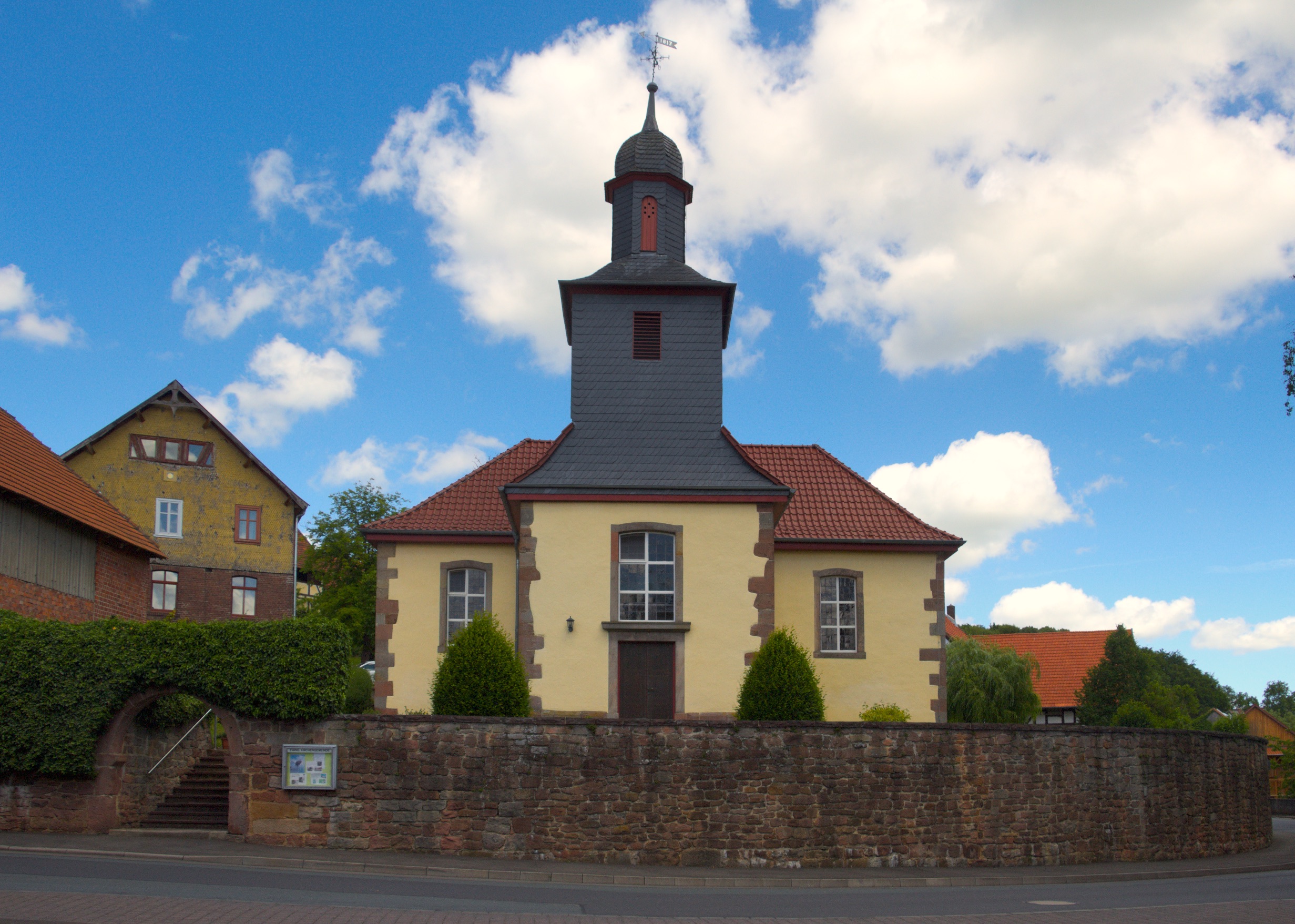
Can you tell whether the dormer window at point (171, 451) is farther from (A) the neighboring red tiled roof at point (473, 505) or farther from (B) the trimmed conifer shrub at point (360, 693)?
(A) the neighboring red tiled roof at point (473, 505)

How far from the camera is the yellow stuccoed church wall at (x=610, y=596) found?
2053 cm

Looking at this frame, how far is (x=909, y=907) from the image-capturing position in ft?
43.1

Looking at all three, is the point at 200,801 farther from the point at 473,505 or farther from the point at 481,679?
the point at 473,505

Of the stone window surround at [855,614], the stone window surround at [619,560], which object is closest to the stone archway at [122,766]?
the stone window surround at [619,560]

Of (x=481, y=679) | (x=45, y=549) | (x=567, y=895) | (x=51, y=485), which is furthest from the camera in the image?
(x=51, y=485)

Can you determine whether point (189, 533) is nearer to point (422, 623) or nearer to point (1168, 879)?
point (422, 623)

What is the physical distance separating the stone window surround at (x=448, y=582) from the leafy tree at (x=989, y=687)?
16950 millimetres

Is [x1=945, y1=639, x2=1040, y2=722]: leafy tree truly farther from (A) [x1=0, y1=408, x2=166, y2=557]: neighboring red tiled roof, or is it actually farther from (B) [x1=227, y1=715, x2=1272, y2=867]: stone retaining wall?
(A) [x1=0, y1=408, x2=166, y2=557]: neighboring red tiled roof

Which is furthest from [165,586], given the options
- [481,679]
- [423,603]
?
[481,679]

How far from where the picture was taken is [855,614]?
2402cm

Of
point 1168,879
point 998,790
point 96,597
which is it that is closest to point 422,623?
point 96,597

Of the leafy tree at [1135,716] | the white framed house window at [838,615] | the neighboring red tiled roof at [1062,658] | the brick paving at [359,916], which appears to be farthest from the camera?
the neighboring red tiled roof at [1062,658]

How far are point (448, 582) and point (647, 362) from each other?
637cm

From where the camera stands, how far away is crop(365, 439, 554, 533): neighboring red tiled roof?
79.2 feet
